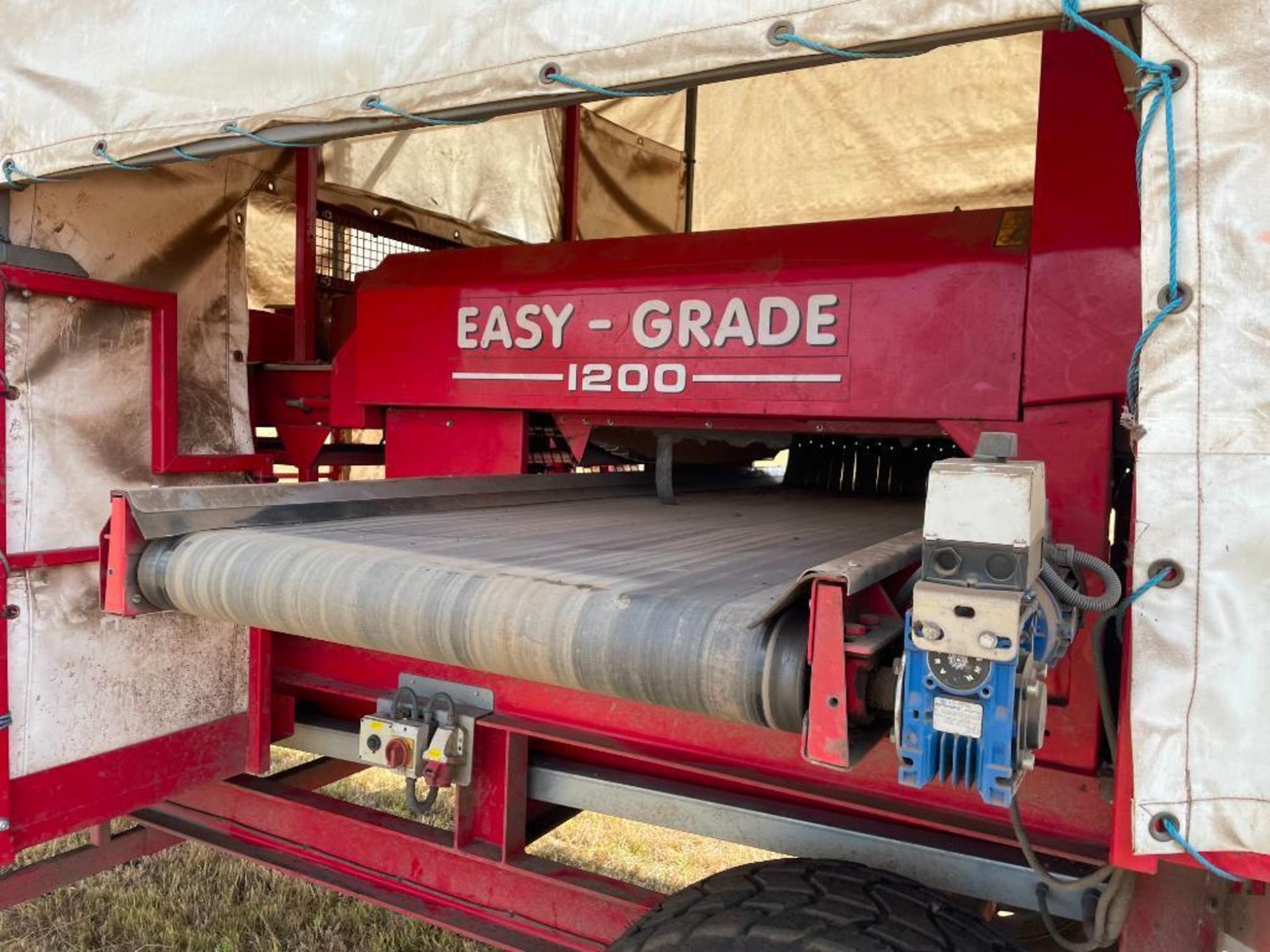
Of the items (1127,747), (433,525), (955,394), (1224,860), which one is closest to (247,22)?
(433,525)

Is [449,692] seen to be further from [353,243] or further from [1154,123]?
[353,243]

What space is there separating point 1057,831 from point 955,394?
0.81 metres

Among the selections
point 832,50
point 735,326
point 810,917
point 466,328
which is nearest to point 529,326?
point 466,328

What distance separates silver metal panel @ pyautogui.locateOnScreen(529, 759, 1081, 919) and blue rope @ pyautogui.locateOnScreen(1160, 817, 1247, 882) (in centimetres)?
55

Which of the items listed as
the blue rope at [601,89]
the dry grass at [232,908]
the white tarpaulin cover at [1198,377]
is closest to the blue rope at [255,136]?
the blue rope at [601,89]

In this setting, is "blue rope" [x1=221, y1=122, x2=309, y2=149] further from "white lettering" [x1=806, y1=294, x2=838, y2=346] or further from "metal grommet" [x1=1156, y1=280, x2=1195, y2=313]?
"metal grommet" [x1=1156, y1=280, x2=1195, y2=313]

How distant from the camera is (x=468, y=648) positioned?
1263 mm

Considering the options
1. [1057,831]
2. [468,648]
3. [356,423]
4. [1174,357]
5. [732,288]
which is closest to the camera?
[1174,357]

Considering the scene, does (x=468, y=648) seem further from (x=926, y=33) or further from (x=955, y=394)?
(x=955, y=394)

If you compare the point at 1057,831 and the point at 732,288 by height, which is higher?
the point at 732,288

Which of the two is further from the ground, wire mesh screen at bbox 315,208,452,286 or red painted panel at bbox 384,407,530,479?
wire mesh screen at bbox 315,208,452,286

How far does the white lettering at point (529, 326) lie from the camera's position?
2270mm

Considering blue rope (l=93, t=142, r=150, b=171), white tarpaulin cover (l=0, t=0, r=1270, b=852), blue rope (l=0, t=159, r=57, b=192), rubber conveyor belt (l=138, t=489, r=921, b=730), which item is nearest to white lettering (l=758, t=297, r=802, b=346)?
rubber conveyor belt (l=138, t=489, r=921, b=730)

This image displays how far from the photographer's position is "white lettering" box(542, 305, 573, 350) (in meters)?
2.23
